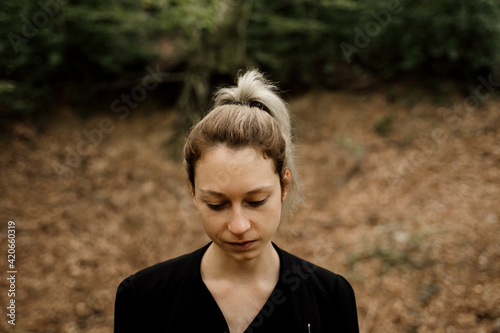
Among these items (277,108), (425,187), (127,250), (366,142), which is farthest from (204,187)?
(366,142)

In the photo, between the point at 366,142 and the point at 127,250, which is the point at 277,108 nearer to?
the point at 127,250

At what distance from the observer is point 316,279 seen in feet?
6.15

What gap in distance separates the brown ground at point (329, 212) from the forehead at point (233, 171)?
127 inches

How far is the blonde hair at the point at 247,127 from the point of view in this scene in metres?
1.61

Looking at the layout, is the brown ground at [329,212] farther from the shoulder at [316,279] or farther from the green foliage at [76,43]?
the shoulder at [316,279]

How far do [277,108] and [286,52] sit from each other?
20.8ft

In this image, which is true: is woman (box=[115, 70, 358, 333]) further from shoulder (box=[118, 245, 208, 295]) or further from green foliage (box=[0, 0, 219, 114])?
green foliage (box=[0, 0, 219, 114])

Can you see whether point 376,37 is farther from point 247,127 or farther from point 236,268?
point 236,268

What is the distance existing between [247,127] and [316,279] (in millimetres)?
964

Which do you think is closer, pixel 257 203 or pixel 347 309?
pixel 257 203

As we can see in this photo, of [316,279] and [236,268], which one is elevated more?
[236,268]

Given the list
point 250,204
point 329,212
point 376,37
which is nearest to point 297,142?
point 329,212

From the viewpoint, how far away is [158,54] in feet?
26.0

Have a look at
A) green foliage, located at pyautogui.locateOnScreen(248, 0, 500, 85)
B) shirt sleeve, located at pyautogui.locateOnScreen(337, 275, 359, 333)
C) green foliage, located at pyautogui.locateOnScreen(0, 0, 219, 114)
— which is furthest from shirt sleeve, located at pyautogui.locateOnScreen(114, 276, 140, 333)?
green foliage, located at pyautogui.locateOnScreen(248, 0, 500, 85)
